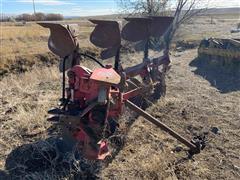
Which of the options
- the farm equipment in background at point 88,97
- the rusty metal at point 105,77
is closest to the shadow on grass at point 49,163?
the farm equipment in background at point 88,97

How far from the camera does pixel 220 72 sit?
1003 cm

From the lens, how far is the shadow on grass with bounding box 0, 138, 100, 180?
12.6 ft

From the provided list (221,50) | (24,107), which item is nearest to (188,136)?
(24,107)

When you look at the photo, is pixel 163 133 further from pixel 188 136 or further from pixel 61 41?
pixel 61 41

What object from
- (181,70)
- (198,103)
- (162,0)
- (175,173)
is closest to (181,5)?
(162,0)

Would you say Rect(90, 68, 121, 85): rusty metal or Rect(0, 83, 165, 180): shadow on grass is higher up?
Rect(90, 68, 121, 85): rusty metal

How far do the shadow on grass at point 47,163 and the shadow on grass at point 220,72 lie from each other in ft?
16.0

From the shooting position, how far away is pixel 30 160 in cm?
410

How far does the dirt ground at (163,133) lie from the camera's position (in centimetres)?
409

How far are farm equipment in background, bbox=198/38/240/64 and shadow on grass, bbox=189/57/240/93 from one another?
0.27 feet

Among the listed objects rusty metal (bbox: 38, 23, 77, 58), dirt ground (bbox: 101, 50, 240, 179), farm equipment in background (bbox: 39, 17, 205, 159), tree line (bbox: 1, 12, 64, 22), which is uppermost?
rusty metal (bbox: 38, 23, 77, 58)

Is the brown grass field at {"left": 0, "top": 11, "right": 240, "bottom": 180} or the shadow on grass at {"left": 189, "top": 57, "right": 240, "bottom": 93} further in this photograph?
the shadow on grass at {"left": 189, "top": 57, "right": 240, "bottom": 93}

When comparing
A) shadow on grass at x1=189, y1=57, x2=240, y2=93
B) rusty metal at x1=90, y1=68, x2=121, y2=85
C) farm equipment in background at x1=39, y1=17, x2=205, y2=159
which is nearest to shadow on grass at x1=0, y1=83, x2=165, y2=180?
farm equipment in background at x1=39, y1=17, x2=205, y2=159

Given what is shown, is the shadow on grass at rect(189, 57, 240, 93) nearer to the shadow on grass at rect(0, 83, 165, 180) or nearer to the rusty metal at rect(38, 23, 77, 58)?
the shadow on grass at rect(0, 83, 165, 180)
